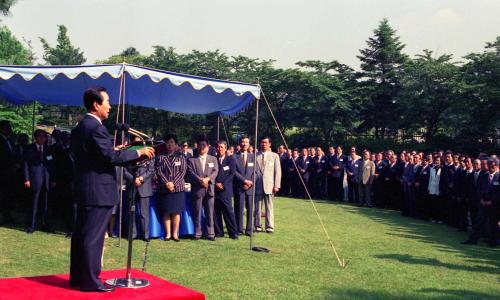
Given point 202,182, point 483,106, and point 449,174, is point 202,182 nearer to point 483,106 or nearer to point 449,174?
point 449,174

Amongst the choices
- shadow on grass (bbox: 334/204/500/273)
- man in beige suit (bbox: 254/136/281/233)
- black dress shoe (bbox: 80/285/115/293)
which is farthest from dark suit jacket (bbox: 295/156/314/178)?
black dress shoe (bbox: 80/285/115/293)

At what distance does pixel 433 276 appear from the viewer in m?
7.79

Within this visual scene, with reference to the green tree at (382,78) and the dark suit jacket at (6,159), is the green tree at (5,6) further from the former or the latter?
the green tree at (382,78)

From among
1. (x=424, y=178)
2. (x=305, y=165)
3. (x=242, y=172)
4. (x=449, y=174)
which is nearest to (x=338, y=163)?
(x=305, y=165)

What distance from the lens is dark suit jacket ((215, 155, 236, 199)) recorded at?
1047cm

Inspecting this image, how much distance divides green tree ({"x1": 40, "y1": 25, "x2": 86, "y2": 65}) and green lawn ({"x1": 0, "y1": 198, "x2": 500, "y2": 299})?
5263cm

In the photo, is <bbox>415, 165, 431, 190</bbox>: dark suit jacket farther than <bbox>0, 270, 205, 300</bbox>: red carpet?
Yes

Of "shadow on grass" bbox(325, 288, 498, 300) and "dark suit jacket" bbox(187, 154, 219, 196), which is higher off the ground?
"dark suit jacket" bbox(187, 154, 219, 196)

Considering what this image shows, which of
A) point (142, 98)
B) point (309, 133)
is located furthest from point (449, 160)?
point (309, 133)

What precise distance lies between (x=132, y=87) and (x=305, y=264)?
18.6 feet

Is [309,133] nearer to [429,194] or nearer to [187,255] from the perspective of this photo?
[429,194]

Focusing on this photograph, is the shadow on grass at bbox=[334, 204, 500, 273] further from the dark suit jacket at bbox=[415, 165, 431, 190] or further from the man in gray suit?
the man in gray suit

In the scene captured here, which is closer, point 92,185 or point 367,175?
point 92,185

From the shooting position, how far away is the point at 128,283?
5.05m
